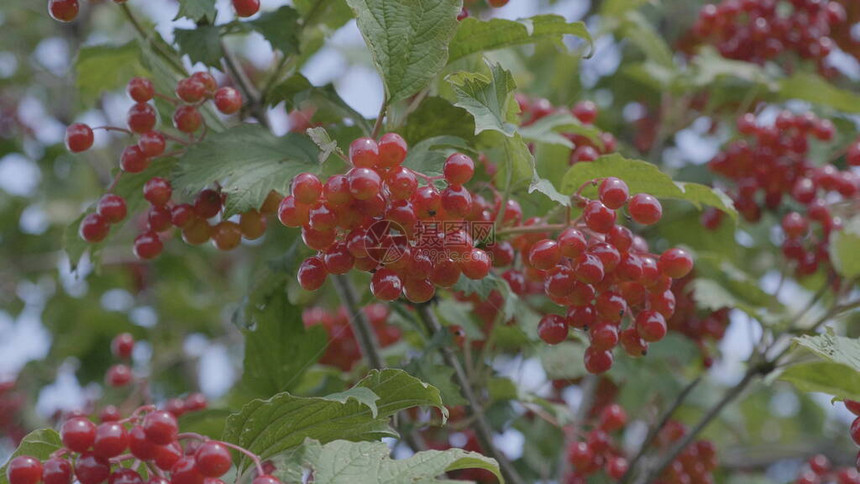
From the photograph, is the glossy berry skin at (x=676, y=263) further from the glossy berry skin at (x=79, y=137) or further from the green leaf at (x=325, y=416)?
the glossy berry skin at (x=79, y=137)

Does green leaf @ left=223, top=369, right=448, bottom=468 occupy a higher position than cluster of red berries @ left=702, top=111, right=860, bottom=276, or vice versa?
green leaf @ left=223, top=369, right=448, bottom=468

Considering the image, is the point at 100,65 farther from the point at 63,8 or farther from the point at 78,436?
the point at 78,436

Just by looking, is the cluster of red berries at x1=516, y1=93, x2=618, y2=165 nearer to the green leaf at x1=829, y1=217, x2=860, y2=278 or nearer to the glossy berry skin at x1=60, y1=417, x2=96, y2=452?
the green leaf at x1=829, y1=217, x2=860, y2=278

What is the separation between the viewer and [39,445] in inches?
60.3

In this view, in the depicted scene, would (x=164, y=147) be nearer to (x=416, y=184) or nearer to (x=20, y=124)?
(x=416, y=184)

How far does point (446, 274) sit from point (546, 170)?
0.90 metres

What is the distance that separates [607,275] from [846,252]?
3.61 feet

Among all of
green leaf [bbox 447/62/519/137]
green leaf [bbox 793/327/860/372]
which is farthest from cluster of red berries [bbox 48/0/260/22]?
green leaf [bbox 793/327/860/372]

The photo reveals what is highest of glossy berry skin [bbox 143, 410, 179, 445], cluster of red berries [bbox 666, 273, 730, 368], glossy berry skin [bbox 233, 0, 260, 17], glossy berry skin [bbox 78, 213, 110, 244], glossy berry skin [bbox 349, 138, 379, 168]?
glossy berry skin [bbox 233, 0, 260, 17]

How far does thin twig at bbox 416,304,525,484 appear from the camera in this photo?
1.96 meters

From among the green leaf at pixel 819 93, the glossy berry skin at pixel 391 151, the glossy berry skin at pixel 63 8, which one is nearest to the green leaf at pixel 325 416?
the glossy berry skin at pixel 391 151

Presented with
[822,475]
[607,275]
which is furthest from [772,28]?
[607,275]

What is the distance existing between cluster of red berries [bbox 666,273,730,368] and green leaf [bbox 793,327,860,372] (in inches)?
46.5

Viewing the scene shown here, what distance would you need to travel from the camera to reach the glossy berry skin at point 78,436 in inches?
53.5
